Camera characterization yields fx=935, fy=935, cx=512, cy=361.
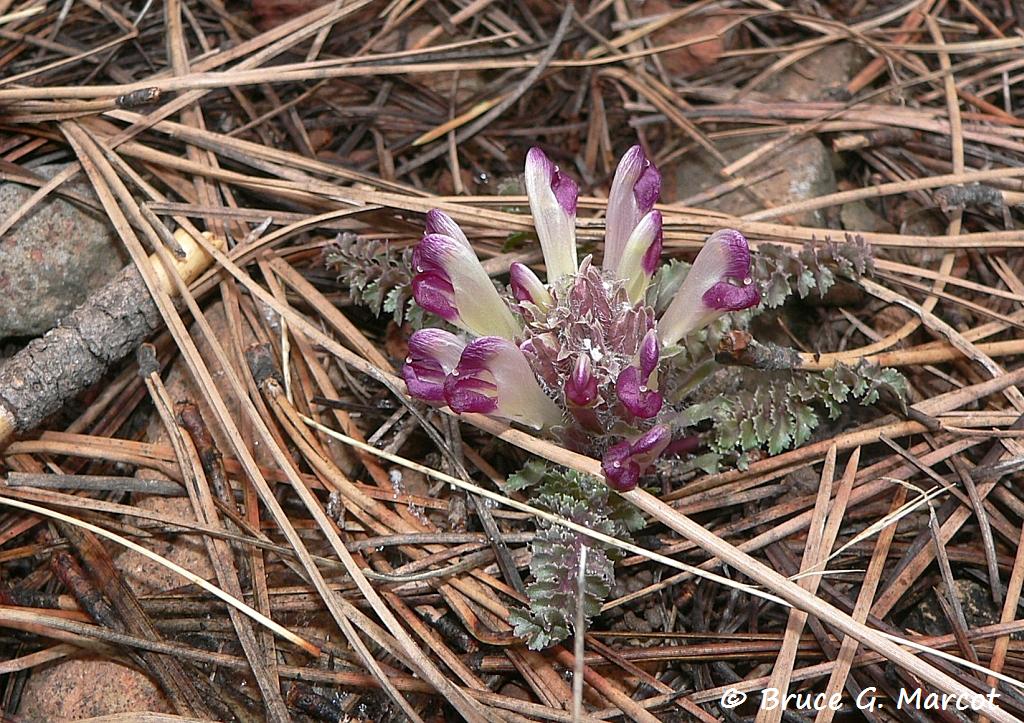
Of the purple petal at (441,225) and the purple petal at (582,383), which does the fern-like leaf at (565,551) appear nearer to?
the purple petal at (582,383)

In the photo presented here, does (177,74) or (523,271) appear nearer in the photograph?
(523,271)

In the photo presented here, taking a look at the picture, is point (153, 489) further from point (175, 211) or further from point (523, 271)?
point (523, 271)

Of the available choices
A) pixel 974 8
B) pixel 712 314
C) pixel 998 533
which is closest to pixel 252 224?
pixel 712 314

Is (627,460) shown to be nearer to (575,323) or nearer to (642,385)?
(642,385)

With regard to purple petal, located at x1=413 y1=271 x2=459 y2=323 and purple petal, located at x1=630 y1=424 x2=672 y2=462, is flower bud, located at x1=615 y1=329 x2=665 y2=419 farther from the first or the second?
purple petal, located at x1=413 y1=271 x2=459 y2=323

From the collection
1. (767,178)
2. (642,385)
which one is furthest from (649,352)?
(767,178)

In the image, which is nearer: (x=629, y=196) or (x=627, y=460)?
(x=627, y=460)
